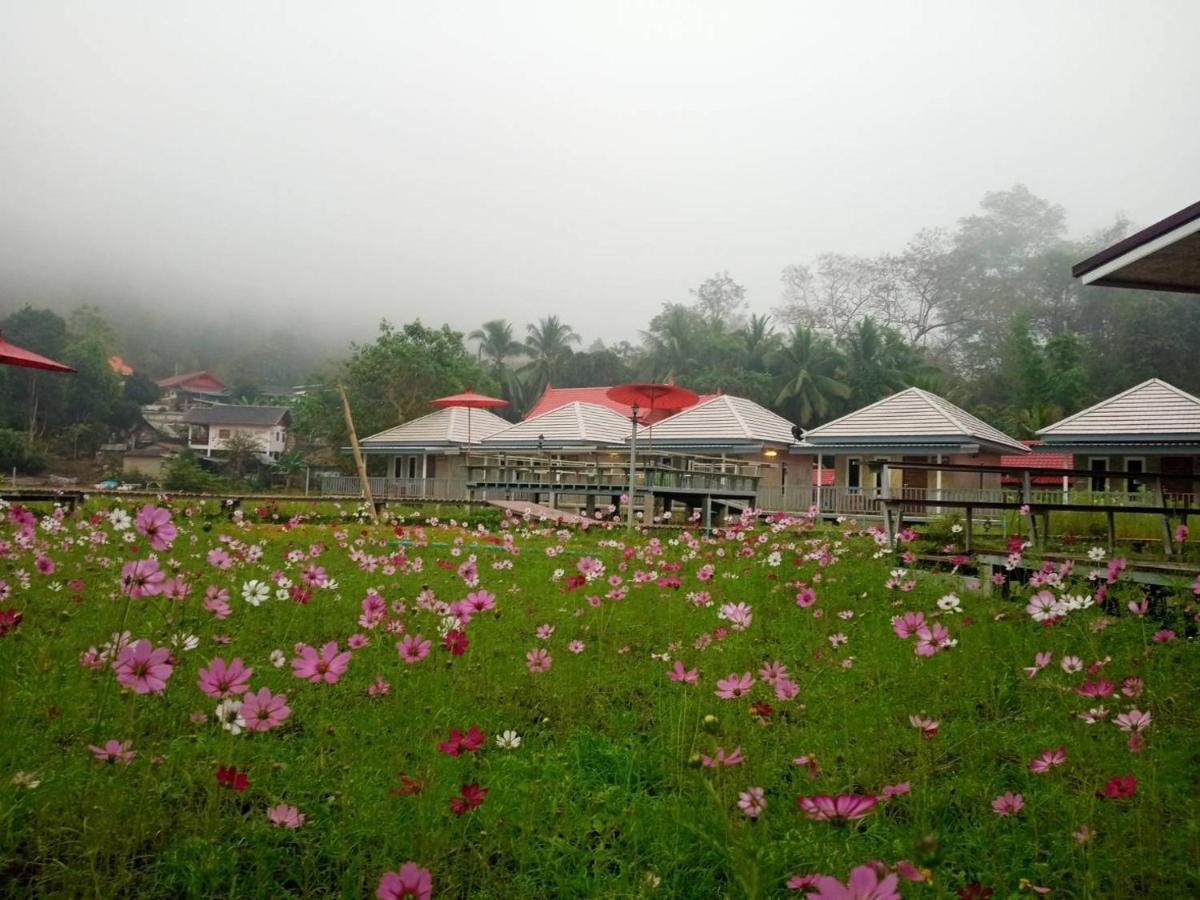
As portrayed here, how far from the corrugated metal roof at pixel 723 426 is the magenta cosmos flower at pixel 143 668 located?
2212 centimetres

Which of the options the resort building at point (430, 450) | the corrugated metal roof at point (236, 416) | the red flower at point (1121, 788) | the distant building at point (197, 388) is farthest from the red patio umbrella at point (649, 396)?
the distant building at point (197, 388)

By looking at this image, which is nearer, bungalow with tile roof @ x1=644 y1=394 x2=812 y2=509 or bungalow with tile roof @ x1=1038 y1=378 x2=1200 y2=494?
bungalow with tile roof @ x1=1038 y1=378 x2=1200 y2=494

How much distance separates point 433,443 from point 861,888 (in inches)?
1127

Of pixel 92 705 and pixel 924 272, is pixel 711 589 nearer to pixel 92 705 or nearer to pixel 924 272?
pixel 92 705

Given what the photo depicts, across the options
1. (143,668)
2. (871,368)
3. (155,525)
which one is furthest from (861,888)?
(871,368)

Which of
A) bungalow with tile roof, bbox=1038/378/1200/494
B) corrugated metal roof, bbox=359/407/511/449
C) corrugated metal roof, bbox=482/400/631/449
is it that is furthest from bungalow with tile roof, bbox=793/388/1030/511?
corrugated metal roof, bbox=359/407/511/449

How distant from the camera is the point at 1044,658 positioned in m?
2.05

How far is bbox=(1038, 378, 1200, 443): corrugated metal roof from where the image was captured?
1808 cm

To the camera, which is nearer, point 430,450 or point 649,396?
point 649,396

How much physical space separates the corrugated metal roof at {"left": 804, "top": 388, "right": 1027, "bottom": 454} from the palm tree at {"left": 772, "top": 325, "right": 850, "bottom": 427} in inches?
543

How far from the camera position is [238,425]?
52.9m

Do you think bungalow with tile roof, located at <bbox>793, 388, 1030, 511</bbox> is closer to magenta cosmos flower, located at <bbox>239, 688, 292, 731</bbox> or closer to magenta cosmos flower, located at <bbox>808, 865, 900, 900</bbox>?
magenta cosmos flower, located at <bbox>239, 688, 292, 731</bbox>

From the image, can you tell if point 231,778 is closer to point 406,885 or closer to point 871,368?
point 406,885

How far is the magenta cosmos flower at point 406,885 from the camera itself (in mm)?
1085
